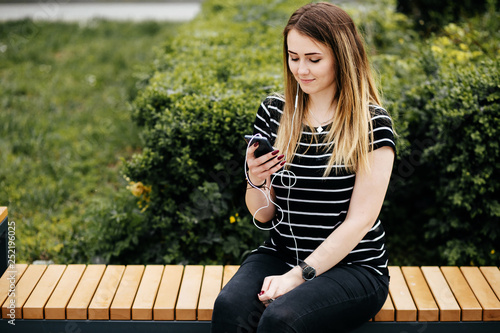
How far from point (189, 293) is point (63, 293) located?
60 centimetres

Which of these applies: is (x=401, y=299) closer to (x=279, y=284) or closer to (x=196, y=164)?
(x=279, y=284)

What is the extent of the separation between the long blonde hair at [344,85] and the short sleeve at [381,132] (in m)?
0.03

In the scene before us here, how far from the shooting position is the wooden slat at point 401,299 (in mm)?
2533

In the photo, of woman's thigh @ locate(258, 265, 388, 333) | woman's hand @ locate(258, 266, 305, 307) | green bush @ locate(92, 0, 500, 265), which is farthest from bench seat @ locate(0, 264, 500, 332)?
green bush @ locate(92, 0, 500, 265)

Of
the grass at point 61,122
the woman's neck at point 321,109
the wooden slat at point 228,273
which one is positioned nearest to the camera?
the woman's neck at point 321,109

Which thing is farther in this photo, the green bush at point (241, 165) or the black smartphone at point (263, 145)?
the green bush at point (241, 165)

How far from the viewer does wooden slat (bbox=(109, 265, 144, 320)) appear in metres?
2.56

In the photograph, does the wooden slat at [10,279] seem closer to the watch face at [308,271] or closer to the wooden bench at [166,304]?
the wooden bench at [166,304]

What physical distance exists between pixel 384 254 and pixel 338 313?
0.41 metres

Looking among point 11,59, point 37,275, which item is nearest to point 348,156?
point 37,275

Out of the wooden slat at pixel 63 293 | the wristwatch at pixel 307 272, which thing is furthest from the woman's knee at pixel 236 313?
the wooden slat at pixel 63 293

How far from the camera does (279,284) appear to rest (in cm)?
229

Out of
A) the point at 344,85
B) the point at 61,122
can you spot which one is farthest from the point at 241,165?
the point at 61,122

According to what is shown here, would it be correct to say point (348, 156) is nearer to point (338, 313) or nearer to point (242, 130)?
point (338, 313)
